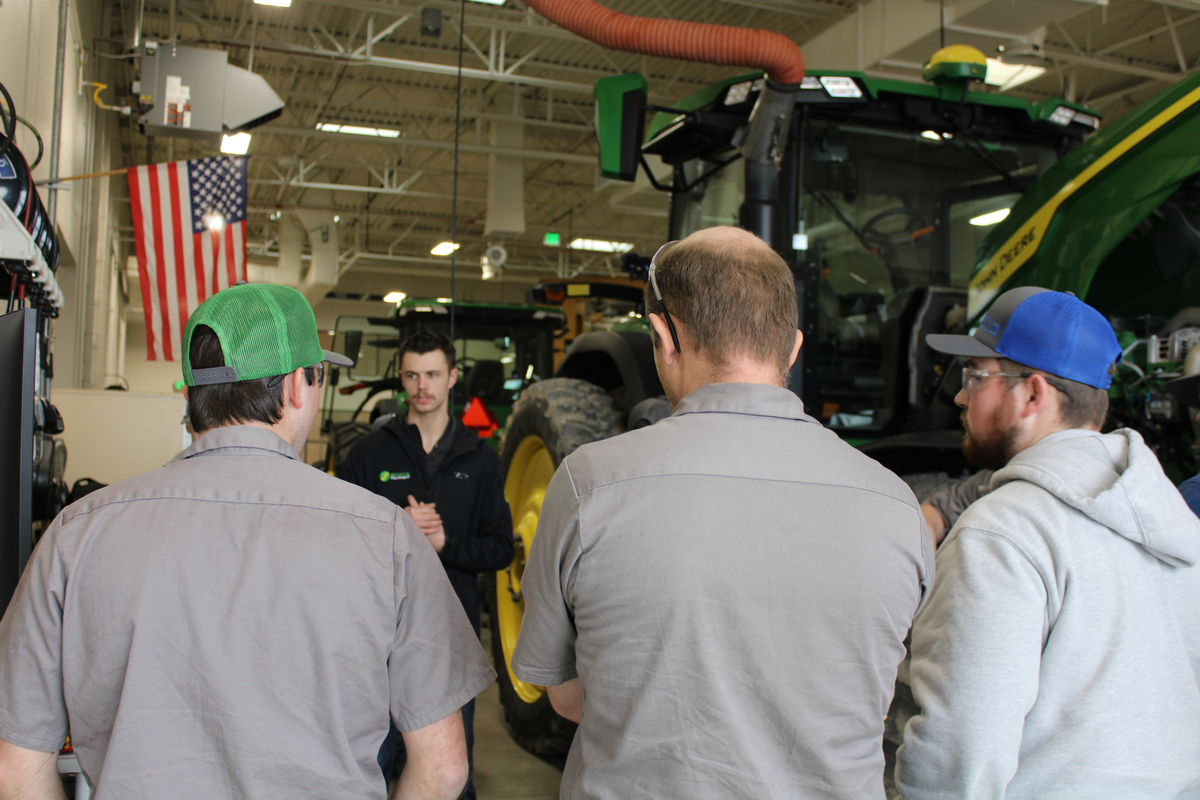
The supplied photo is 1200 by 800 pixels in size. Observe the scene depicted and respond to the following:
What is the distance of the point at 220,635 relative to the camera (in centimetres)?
128

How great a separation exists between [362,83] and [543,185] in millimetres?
5542

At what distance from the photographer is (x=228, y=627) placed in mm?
1277

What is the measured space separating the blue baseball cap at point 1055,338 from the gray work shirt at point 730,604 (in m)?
0.60

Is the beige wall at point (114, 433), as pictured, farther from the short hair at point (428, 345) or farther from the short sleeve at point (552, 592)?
the short sleeve at point (552, 592)

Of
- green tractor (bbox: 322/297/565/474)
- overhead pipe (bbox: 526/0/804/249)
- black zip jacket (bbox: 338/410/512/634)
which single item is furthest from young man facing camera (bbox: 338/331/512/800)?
green tractor (bbox: 322/297/565/474)

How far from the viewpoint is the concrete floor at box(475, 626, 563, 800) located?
347cm

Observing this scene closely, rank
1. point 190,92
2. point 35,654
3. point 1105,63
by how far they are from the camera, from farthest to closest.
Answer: point 1105,63 → point 190,92 → point 35,654

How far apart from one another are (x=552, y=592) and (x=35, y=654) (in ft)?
2.39

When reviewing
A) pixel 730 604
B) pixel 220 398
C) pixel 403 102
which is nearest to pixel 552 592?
pixel 730 604

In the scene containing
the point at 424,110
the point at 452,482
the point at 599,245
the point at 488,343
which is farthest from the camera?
the point at 599,245

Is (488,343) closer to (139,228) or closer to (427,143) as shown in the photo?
(139,228)

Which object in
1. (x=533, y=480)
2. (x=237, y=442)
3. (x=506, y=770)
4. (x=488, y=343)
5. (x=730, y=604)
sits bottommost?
(x=506, y=770)

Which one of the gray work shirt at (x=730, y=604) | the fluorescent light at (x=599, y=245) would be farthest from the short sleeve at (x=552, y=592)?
the fluorescent light at (x=599, y=245)

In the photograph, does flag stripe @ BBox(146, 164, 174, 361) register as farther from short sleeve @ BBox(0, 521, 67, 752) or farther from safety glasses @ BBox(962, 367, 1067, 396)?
safety glasses @ BBox(962, 367, 1067, 396)
